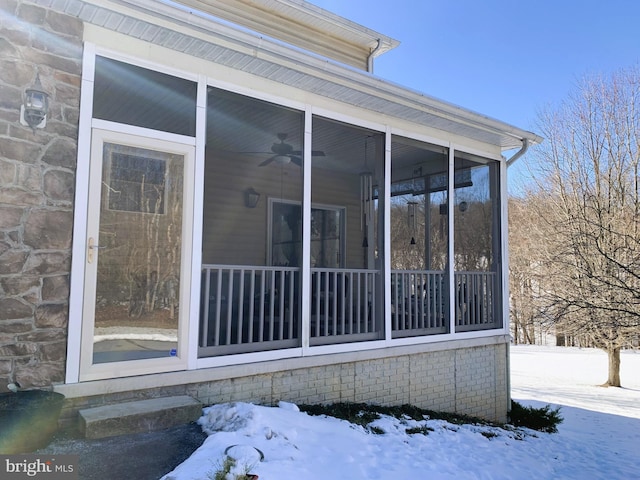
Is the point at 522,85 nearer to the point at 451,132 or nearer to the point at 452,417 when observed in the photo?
the point at 451,132

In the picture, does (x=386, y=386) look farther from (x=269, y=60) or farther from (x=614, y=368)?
(x=614, y=368)

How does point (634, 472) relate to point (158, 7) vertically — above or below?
below

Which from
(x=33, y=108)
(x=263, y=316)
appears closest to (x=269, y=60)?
(x=33, y=108)

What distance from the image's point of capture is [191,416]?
3400 millimetres

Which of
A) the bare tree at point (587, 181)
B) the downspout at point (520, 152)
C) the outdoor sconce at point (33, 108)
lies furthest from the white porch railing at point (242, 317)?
the bare tree at point (587, 181)

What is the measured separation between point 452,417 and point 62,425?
163 inches

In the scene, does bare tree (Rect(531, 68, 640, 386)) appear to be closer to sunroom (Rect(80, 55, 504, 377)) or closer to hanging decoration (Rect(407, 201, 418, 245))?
hanging decoration (Rect(407, 201, 418, 245))

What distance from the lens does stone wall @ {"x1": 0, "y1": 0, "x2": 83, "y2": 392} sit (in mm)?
3072

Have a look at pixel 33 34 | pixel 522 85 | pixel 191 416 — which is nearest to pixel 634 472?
pixel 191 416

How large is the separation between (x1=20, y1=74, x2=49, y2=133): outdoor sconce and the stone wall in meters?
0.04

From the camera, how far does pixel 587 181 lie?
14141 mm

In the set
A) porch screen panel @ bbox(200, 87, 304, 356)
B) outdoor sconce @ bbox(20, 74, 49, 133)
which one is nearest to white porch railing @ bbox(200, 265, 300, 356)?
porch screen panel @ bbox(200, 87, 304, 356)

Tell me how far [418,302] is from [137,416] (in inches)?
142

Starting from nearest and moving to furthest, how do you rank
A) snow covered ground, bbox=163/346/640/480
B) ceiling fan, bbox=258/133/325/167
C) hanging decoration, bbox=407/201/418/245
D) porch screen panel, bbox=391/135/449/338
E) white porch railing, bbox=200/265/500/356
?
snow covered ground, bbox=163/346/640/480, white porch railing, bbox=200/265/500/356, porch screen panel, bbox=391/135/449/338, ceiling fan, bbox=258/133/325/167, hanging decoration, bbox=407/201/418/245
